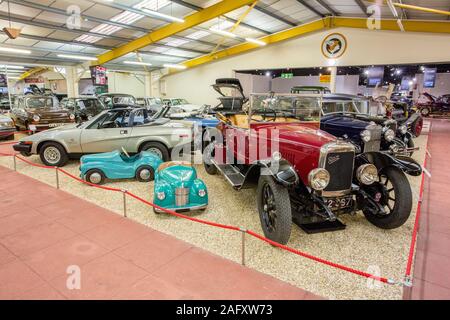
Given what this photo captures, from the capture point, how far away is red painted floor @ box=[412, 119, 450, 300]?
99.7 inches

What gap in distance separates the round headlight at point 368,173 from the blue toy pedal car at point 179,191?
2.05m

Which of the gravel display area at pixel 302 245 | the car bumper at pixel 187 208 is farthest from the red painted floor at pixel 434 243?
the car bumper at pixel 187 208

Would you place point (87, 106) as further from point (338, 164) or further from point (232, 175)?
point (338, 164)

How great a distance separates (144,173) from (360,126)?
466 cm

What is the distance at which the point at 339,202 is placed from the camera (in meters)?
3.35

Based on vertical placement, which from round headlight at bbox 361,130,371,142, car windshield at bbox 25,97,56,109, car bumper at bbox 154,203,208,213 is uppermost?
car windshield at bbox 25,97,56,109

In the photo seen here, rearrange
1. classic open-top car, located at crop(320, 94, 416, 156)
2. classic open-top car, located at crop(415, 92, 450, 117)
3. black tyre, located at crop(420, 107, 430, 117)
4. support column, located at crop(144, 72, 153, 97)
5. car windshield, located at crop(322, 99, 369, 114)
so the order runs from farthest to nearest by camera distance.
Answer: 1. support column, located at crop(144, 72, 153, 97)
2. black tyre, located at crop(420, 107, 430, 117)
3. classic open-top car, located at crop(415, 92, 450, 117)
4. car windshield, located at crop(322, 99, 369, 114)
5. classic open-top car, located at crop(320, 94, 416, 156)

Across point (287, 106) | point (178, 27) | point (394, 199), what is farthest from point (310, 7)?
point (394, 199)

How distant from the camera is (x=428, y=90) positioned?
22297 mm

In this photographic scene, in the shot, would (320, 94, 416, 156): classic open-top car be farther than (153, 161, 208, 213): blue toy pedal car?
Yes

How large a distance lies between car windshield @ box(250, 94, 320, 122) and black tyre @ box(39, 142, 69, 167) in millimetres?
4578

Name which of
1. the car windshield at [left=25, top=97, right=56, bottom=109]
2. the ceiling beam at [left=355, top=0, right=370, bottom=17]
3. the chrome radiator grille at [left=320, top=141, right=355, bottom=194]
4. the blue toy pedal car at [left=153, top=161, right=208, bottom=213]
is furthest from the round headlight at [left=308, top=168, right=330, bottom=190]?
the car windshield at [left=25, top=97, right=56, bottom=109]

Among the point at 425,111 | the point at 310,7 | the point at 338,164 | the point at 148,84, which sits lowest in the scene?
the point at 338,164

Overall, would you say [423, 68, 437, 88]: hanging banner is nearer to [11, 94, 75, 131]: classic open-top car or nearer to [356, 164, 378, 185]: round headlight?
[356, 164, 378, 185]: round headlight
